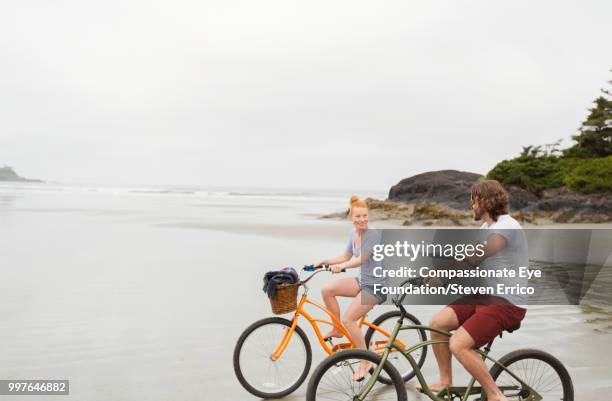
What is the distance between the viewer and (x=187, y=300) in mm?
9430

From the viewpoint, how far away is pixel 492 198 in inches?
159

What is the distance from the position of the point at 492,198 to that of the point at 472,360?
1.30 metres

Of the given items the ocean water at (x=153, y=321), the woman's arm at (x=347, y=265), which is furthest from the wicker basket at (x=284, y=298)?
the ocean water at (x=153, y=321)

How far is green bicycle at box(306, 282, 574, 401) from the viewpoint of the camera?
158 inches

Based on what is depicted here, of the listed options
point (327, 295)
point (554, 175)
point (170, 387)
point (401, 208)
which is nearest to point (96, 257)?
point (170, 387)

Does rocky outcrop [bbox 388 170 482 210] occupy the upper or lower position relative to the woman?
lower

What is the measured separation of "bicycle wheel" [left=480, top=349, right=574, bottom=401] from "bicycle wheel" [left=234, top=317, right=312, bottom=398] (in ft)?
5.95

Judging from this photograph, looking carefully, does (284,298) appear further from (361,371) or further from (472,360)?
(472,360)

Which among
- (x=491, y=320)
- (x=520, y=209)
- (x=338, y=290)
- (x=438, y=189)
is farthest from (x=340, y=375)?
(x=438, y=189)

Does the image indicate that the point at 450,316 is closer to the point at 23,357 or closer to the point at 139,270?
the point at 23,357

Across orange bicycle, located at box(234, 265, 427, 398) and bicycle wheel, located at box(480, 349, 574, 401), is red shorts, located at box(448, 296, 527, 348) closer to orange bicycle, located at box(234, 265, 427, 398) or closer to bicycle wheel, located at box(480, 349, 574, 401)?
bicycle wheel, located at box(480, 349, 574, 401)

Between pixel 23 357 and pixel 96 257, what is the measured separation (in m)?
8.53

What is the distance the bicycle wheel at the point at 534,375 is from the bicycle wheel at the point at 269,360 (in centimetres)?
181

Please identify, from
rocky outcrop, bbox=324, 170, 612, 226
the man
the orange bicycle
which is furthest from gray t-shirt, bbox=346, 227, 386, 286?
rocky outcrop, bbox=324, 170, 612, 226
